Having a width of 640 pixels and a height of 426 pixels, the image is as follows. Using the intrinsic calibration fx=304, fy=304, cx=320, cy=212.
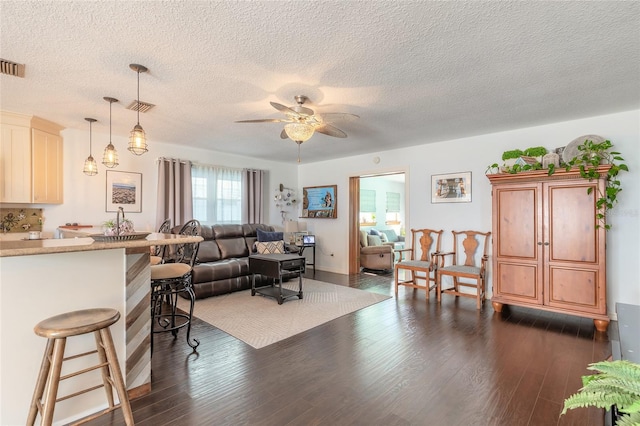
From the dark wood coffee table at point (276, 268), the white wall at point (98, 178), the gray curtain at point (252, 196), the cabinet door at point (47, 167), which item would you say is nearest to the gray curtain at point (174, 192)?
the white wall at point (98, 178)

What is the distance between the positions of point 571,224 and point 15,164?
6.66 meters

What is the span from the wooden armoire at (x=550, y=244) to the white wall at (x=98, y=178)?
5.02 meters

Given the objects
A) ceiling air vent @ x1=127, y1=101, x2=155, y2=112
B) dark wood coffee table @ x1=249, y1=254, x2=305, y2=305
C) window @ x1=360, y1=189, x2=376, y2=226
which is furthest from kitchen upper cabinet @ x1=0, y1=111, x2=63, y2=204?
window @ x1=360, y1=189, x2=376, y2=226

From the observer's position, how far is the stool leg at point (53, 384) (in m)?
1.49

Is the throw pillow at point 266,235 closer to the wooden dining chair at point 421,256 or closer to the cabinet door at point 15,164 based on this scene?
the wooden dining chair at point 421,256

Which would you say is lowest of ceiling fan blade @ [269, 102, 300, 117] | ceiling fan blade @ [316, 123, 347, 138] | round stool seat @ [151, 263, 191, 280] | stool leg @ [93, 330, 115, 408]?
stool leg @ [93, 330, 115, 408]

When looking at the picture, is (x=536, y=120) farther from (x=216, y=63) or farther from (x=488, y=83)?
(x=216, y=63)

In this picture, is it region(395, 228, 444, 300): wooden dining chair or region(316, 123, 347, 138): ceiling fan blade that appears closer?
region(316, 123, 347, 138): ceiling fan blade

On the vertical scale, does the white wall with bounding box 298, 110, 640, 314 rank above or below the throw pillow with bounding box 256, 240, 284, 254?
above

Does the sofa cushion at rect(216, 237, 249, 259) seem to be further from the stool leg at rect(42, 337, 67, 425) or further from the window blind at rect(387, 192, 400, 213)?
the window blind at rect(387, 192, 400, 213)

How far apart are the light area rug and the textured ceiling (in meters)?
2.44

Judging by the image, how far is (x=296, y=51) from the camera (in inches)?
89.0

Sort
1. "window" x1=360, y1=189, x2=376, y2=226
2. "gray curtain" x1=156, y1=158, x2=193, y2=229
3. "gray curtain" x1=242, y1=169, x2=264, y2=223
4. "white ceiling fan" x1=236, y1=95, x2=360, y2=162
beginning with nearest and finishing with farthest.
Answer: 1. "white ceiling fan" x1=236, y1=95, x2=360, y2=162
2. "gray curtain" x1=156, y1=158, x2=193, y2=229
3. "gray curtain" x1=242, y1=169, x2=264, y2=223
4. "window" x1=360, y1=189, x2=376, y2=226

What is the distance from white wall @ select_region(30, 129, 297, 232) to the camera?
4.39m
